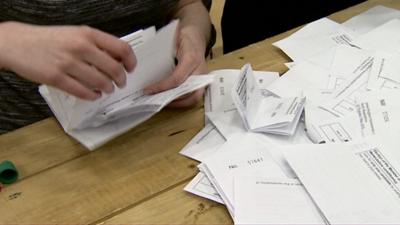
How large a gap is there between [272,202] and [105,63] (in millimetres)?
283

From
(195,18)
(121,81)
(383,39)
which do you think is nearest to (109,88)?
(121,81)

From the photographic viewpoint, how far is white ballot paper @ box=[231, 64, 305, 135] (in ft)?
2.79

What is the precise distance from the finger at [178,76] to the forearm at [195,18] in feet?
0.34

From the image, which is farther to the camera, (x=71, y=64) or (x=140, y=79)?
(x=140, y=79)

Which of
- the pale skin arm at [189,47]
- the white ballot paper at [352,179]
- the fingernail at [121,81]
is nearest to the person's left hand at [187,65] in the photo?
the pale skin arm at [189,47]

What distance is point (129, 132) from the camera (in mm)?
887

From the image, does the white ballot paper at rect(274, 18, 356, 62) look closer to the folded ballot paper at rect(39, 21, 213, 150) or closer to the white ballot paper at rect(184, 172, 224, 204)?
the folded ballot paper at rect(39, 21, 213, 150)

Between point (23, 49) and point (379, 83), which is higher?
point (23, 49)

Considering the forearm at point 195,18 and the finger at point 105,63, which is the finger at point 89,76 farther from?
the forearm at point 195,18

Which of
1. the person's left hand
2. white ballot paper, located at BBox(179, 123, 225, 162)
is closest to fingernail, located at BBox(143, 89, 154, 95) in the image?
the person's left hand

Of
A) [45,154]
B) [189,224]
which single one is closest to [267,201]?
[189,224]

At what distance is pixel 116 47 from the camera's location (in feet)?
2.43

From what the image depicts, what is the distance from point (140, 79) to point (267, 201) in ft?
0.94

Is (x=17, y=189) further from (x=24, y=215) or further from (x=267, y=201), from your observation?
(x=267, y=201)
